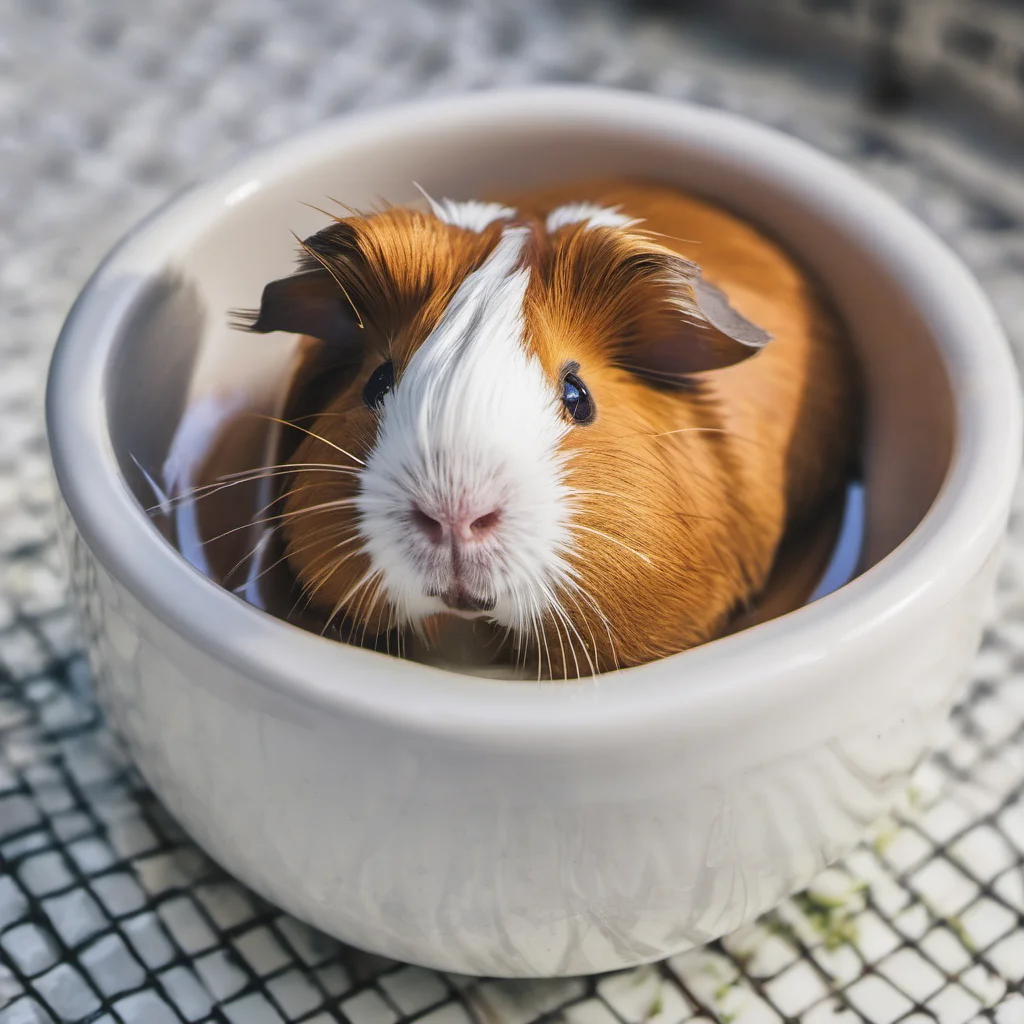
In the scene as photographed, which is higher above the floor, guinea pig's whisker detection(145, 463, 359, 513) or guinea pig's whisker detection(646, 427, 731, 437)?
guinea pig's whisker detection(646, 427, 731, 437)

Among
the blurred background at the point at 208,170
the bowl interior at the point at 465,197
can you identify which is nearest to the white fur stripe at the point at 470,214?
the bowl interior at the point at 465,197

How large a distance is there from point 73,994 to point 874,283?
517 millimetres

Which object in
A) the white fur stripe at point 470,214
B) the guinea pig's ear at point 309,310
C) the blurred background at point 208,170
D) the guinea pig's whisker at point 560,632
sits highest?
the white fur stripe at point 470,214

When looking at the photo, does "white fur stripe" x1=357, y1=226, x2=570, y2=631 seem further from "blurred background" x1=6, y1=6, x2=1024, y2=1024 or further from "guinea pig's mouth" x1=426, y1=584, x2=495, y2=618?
"blurred background" x1=6, y1=6, x2=1024, y2=1024

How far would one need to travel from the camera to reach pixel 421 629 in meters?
0.54

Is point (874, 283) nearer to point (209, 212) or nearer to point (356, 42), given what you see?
point (209, 212)

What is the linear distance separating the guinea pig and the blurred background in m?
0.17

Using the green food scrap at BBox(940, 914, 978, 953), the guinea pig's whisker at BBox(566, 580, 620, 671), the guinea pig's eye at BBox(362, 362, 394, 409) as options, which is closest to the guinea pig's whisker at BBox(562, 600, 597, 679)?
the guinea pig's whisker at BBox(566, 580, 620, 671)

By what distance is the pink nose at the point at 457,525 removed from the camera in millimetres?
462

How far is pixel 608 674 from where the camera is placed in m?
0.45

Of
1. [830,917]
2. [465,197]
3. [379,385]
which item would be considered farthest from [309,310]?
[830,917]

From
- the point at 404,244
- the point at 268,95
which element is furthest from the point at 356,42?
the point at 404,244

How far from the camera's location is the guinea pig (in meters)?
0.48

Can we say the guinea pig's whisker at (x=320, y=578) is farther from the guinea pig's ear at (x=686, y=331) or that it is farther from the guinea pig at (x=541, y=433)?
the guinea pig's ear at (x=686, y=331)
